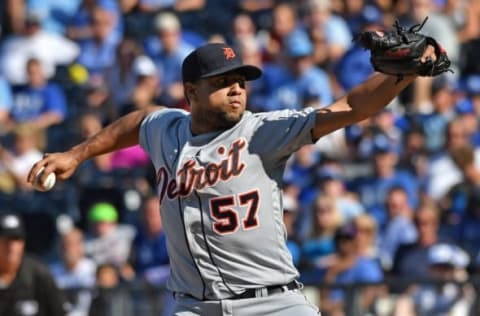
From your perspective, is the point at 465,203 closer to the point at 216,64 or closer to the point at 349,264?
the point at 349,264

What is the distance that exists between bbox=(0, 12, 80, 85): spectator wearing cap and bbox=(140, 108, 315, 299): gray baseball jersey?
830 centimetres

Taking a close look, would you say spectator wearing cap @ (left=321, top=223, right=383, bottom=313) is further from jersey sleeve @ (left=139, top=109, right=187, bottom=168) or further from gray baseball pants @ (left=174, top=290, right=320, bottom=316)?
gray baseball pants @ (left=174, top=290, right=320, bottom=316)

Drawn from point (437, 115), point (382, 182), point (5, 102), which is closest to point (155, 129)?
point (382, 182)

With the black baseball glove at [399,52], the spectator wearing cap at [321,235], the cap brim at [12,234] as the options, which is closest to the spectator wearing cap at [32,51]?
the spectator wearing cap at [321,235]

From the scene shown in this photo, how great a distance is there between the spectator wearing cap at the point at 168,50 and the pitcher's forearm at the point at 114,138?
259 inches

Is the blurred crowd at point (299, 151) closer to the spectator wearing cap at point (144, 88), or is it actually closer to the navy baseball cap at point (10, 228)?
the spectator wearing cap at point (144, 88)

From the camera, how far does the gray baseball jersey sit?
5.65m

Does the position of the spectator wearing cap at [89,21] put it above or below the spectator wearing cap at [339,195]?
above

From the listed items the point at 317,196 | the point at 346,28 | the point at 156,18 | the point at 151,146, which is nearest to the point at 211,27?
the point at 156,18

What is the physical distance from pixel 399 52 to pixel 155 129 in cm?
138

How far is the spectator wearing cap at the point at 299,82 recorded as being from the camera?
41.2 ft

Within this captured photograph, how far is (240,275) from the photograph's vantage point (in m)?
5.65

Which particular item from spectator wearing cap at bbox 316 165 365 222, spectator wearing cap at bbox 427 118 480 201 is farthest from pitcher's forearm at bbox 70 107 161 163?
spectator wearing cap at bbox 427 118 480 201

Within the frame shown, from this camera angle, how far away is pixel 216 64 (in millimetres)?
5758
